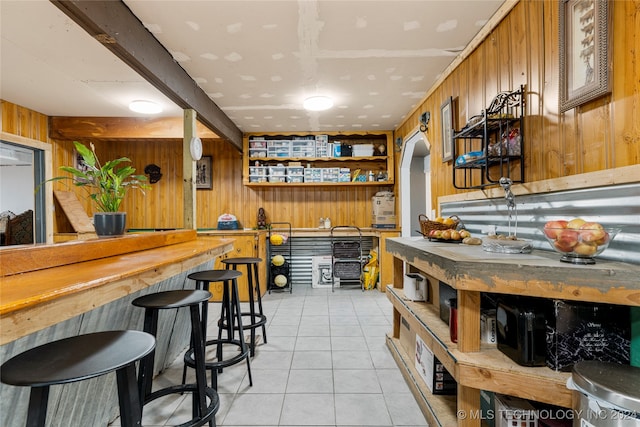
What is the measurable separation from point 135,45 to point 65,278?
5.70 ft

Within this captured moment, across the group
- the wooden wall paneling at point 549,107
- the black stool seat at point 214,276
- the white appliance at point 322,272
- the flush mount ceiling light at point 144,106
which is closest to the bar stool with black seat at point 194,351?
the black stool seat at point 214,276

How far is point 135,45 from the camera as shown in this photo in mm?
2189

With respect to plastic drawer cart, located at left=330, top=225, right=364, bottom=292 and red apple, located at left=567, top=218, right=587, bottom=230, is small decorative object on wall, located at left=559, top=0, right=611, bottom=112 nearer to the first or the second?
red apple, located at left=567, top=218, right=587, bottom=230

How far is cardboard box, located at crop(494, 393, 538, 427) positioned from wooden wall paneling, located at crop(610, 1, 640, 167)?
1.15 metres

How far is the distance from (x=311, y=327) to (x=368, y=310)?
3.03 ft

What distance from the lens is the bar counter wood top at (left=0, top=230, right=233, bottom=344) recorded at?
33.9 inches

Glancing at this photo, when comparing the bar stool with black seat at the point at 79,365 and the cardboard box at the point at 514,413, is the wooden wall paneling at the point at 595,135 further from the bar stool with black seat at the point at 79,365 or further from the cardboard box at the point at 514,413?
the bar stool with black seat at the point at 79,365

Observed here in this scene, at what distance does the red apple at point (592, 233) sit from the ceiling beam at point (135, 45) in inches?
100

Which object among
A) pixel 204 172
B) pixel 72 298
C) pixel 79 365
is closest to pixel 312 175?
pixel 204 172

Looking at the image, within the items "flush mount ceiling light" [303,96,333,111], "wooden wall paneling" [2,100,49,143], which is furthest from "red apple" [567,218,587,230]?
"wooden wall paneling" [2,100,49,143]

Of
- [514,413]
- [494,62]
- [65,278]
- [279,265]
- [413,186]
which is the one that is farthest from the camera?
[279,265]

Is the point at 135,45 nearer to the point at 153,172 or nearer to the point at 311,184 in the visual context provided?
the point at 311,184

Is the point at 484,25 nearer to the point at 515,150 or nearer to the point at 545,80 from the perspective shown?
the point at 545,80

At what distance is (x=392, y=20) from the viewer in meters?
2.29
